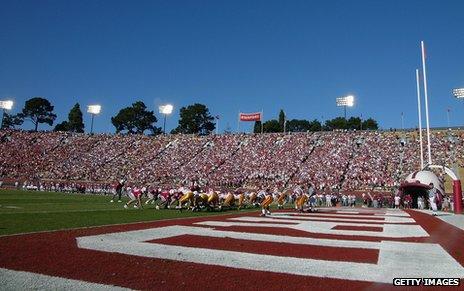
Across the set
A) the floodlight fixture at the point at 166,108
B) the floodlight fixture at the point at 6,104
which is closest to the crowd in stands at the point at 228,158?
the floodlight fixture at the point at 166,108

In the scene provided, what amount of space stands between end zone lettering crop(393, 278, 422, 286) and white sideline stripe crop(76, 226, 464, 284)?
10cm

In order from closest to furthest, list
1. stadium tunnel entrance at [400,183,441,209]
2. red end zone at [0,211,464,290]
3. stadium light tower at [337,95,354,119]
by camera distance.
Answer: red end zone at [0,211,464,290] → stadium tunnel entrance at [400,183,441,209] → stadium light tower at [337,95,354,119]

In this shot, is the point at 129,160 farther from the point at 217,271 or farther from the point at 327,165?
the point at 217,271

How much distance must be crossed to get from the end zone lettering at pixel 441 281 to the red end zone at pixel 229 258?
0.99ft

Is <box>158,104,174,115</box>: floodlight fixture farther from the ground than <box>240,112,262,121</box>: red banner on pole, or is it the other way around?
<box>158,104,174,115</box>: floodlight fixture

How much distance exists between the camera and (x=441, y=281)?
6.13 metres

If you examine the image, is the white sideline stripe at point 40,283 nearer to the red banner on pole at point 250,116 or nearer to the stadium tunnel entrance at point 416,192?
the stadium tunnel entrance at point 416,192

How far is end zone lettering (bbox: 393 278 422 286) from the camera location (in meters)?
5.98

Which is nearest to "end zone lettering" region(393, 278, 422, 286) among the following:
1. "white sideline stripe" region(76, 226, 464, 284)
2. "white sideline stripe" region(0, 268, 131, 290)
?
"white sideline stripe" region(76, 226, 464, 284)

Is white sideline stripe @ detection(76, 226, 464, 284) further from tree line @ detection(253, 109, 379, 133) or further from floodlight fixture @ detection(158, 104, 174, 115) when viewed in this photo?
tree line @ detection(253, 109, 379, 133)

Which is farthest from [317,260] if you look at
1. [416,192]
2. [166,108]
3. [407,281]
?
[166,108]

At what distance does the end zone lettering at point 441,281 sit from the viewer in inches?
237

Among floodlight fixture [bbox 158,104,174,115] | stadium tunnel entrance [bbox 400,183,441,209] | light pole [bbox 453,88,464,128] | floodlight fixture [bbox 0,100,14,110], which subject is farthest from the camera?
floodlight fixture [bbox 0,100,14,110]

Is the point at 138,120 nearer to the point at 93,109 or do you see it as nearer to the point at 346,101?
the point at 93,109
